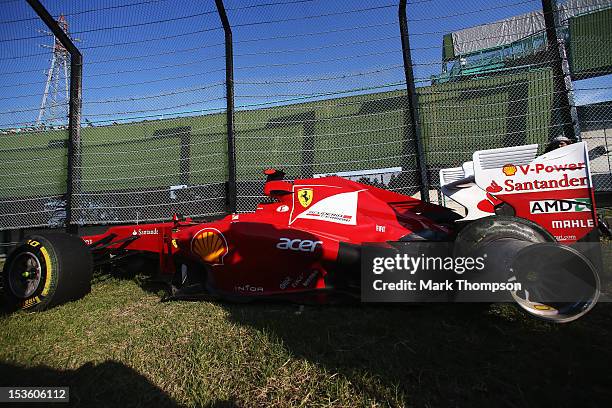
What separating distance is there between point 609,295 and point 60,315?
4141 millimetres

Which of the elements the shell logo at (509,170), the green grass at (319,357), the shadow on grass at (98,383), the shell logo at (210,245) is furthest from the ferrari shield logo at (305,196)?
the shadow on grass at (98,383)

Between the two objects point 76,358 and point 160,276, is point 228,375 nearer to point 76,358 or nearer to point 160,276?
point 76,358

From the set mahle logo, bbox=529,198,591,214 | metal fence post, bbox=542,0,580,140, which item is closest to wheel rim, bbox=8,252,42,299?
mahle logo, bbox=529,198,591,214

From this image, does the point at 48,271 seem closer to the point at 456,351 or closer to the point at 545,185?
the point at 456,351

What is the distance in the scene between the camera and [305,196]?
335 centimetres

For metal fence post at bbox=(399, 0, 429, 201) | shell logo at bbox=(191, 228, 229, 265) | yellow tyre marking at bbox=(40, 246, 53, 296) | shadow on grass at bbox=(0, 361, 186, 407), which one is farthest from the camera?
metal fence post at bbox=(399, 0, 429, 201)

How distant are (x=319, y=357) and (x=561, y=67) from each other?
197 inches

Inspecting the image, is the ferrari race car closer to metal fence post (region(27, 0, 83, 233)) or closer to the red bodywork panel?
the red bodywork panel

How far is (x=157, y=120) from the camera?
239 inches

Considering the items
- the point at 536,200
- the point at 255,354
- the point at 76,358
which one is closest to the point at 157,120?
the point at 76,358

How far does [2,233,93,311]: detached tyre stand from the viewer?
3.00 metres

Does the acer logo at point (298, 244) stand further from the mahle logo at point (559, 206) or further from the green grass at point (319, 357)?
the mahle logo at point (559, 206)

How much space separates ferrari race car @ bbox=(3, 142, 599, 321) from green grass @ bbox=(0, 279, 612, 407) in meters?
0.28

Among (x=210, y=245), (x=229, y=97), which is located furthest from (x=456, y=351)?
(x=229, y=97)
